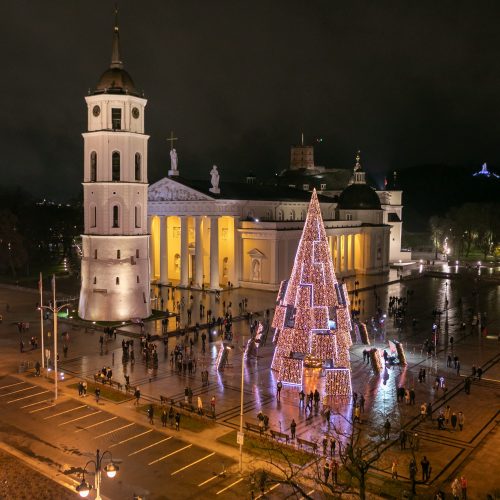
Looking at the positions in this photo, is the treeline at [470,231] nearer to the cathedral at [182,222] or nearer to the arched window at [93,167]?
the cathedral at [182,222]

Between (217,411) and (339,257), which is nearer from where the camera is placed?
(217,411)

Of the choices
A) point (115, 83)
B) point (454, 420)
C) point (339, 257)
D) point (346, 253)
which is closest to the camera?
point (454, 420)

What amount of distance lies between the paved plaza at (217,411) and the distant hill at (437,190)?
131m

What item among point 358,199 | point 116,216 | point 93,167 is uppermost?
point 358,199

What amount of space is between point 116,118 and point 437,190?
155409 mm

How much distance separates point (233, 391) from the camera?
3131cm

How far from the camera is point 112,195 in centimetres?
4794

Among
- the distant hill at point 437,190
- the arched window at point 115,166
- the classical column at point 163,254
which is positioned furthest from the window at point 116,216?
the distant hill at point 437,190

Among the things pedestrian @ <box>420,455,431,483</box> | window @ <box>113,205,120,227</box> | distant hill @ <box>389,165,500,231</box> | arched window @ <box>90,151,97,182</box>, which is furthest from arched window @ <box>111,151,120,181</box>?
distant hill @ <box>389,165,500,231</box>

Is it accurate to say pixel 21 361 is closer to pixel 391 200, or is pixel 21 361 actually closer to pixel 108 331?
pixel 108 331

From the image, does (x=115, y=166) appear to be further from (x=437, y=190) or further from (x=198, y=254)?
(x=437, y=190)

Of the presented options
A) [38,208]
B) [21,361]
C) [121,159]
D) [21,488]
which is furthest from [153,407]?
[38,208]

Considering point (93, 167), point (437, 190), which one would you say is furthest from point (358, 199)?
point (437, 190)

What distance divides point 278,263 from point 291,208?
13959mm
